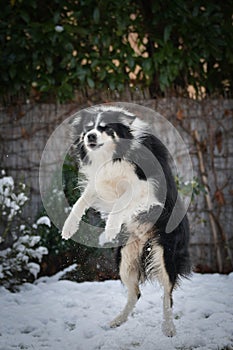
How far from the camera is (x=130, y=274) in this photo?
2818 mm

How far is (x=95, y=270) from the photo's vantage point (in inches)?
178

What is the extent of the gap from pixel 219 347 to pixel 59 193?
7.96ft

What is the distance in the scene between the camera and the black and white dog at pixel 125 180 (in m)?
2.09

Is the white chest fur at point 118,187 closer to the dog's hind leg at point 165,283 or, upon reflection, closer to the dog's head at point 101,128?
the dog's head at point 101,128

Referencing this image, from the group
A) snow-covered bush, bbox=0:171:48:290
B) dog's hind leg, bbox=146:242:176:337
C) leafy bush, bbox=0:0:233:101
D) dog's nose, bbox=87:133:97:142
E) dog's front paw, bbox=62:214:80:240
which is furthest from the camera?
leafy bush, bbox=0:0:233:101

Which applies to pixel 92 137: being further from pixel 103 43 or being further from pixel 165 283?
pixel 103 43

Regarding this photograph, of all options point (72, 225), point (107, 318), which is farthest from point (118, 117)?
point (107, 318)

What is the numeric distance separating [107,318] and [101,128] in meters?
1.64

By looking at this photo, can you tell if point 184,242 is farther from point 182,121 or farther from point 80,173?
point 182,121

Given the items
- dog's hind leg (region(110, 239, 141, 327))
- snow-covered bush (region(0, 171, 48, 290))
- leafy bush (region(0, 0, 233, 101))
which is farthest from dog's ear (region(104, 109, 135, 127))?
leafy bush (region(0, 0, 233, 101))

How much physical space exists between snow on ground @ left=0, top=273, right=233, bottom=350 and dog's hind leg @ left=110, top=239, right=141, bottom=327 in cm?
10

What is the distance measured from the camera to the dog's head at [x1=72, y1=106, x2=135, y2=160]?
2.05 metres

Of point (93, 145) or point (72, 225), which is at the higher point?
point (93, 145)

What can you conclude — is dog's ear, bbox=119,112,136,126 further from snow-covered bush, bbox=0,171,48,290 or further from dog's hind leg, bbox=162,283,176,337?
snow-covered bush, bbox=0,171,48,290
